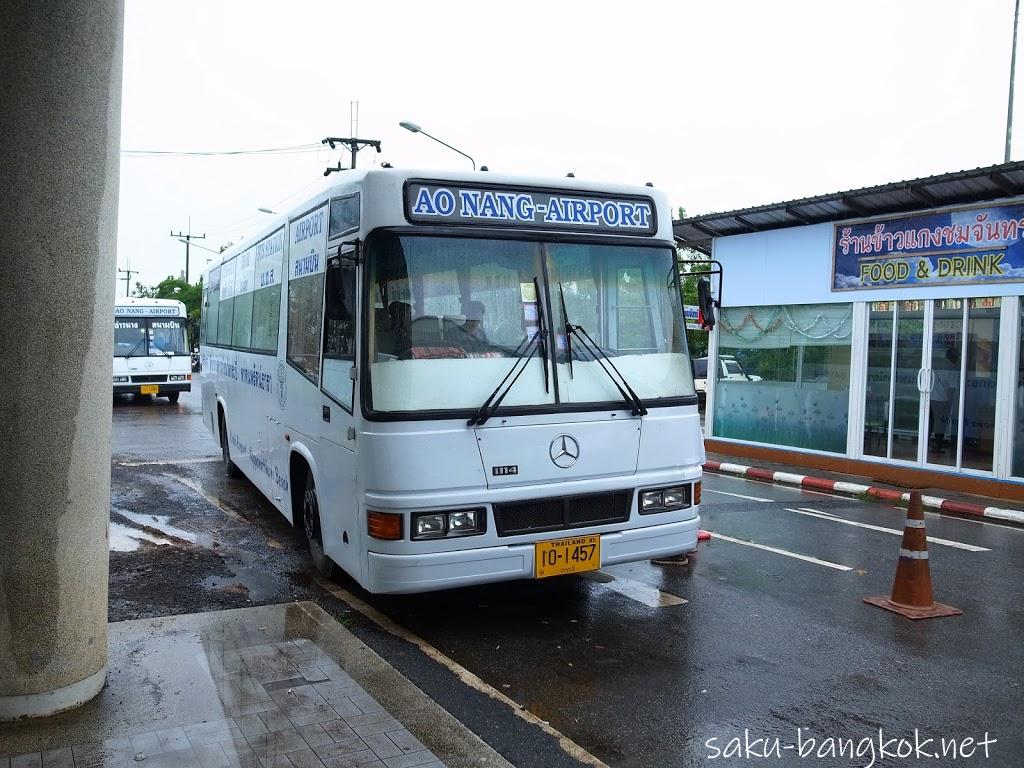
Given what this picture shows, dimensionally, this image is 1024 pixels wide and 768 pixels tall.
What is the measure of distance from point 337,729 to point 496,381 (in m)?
2.36

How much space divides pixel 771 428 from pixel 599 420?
11417 mm

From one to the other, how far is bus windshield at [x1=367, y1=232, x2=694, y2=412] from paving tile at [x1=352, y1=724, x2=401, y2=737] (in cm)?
192

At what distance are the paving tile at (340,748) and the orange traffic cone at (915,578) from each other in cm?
441

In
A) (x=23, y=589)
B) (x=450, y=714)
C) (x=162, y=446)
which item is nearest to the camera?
(x=23, y=589)

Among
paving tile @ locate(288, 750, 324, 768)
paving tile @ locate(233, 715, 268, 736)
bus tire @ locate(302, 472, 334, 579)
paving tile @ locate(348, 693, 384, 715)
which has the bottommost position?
paving tile @ locate(233, 715, 268, 736)

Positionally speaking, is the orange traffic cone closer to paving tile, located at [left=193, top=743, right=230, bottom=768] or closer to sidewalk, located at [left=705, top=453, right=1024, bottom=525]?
paving tile, located at [left=193, top=743, right=230, bottom=768]

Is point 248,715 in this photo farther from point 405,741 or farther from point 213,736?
point 405,741

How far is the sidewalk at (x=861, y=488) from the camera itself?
11.6m

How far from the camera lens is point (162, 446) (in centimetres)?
1644

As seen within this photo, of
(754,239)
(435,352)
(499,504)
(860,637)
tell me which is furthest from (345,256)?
(754,239)

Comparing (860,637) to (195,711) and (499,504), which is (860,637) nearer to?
(499,504)

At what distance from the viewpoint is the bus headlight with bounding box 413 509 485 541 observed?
→ 5.59 m

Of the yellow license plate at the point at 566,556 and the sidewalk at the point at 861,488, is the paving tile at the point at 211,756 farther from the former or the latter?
the sidewalk at the point at 861,488

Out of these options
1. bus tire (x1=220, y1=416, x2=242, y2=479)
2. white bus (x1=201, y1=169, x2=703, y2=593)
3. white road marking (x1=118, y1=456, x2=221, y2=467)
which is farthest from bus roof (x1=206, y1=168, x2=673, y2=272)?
white road marking (x1=118, y1=456, x2=221, y2=467)
